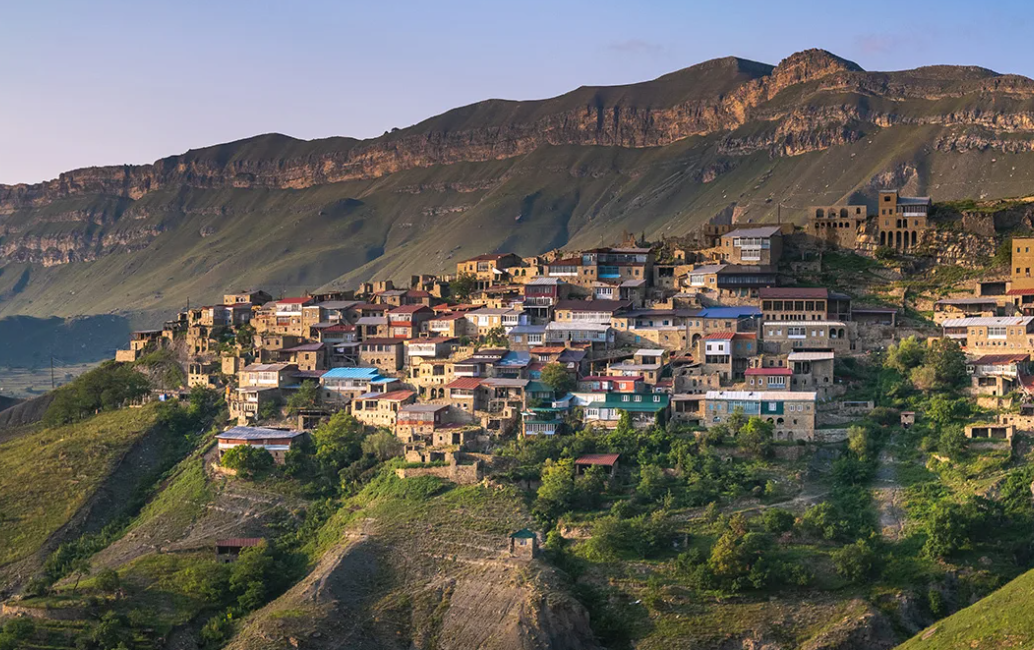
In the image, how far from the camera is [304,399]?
265ft

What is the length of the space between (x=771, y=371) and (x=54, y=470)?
37699mm

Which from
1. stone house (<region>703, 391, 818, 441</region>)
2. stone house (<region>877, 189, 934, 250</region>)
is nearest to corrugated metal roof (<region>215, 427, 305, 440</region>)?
stone house (<region>703, 391, 818, 441</region>)

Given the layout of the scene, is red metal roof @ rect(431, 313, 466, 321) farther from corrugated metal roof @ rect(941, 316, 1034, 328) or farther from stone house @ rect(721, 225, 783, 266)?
corrugated metal roof @ rect(941, 316, 1034, 328)

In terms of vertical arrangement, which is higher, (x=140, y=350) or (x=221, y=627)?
Answer: (x=140, y=350)

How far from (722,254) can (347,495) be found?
3151cm

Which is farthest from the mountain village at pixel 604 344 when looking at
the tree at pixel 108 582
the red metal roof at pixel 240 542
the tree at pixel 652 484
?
the tree at pixel 108 582

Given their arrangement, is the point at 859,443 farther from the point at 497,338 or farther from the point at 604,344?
the point at 497,338

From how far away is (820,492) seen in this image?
66.8 m

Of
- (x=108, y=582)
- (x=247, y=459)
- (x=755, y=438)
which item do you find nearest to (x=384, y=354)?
(x=247, y=459)

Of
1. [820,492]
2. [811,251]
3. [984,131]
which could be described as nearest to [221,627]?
[820,492]

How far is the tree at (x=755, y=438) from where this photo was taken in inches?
2709

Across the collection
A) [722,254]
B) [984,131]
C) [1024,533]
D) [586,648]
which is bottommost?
[586,648]

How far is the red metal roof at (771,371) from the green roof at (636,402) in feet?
14.0

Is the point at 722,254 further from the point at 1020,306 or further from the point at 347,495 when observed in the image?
the point at 347,495
